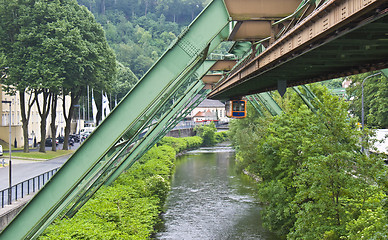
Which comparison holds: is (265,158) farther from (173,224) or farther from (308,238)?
(308,238)

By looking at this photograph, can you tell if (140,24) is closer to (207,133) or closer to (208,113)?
(208,113)

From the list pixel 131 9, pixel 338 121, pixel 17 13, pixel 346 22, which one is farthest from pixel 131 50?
pixel 346 22

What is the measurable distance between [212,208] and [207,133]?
5917 centimetres

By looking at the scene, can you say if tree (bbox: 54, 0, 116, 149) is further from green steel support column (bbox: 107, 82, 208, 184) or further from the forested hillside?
the forested hillside

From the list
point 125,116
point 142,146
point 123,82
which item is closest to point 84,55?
point 142,146

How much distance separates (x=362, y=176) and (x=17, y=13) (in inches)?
1441

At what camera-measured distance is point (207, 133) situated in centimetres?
9112

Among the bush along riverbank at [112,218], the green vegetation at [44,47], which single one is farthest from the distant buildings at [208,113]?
the bush along riverbank at [112,218]

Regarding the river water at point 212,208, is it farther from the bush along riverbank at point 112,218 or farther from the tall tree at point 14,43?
the tall tree at point 14,43

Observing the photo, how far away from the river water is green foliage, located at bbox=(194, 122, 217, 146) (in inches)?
1552

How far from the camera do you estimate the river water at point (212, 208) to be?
2561 centimetres

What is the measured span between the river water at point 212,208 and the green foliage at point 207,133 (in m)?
39.4

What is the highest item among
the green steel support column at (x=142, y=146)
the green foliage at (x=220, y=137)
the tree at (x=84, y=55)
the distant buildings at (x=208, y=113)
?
the tree at (x=84, y=55)

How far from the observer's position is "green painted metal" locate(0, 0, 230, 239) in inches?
295
